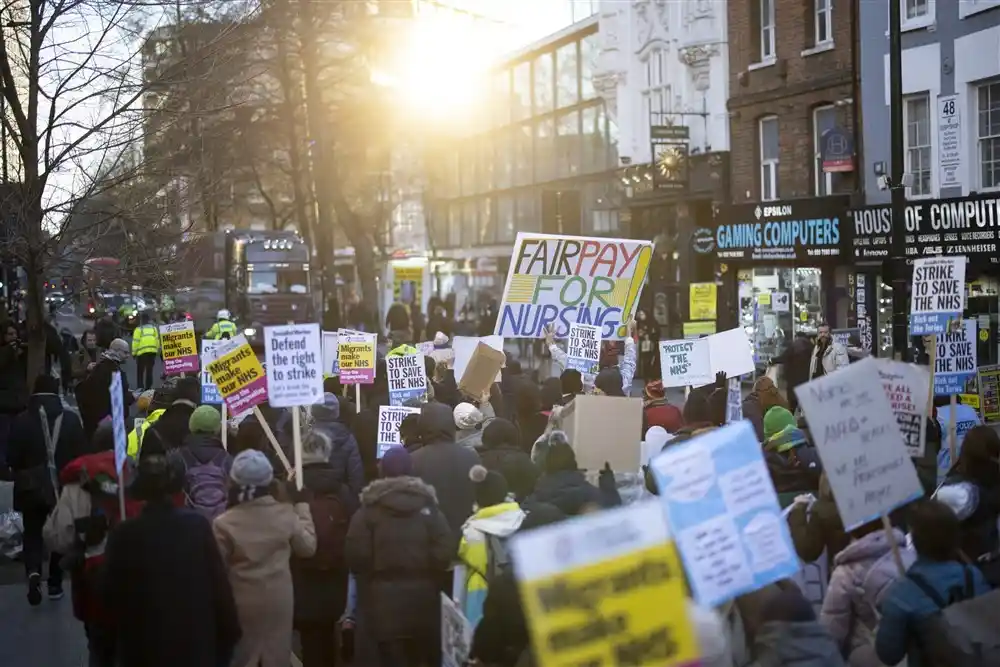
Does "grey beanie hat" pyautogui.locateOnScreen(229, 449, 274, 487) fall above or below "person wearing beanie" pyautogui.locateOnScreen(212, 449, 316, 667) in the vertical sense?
above

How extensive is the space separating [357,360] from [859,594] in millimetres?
9592

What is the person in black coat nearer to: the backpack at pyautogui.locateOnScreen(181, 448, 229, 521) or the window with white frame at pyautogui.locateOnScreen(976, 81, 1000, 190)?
the backpack at pyautogui.locateOnScreen(181, 448, 229, 521)

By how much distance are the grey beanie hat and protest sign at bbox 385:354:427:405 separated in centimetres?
703

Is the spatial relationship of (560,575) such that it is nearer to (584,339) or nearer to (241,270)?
(584,339)

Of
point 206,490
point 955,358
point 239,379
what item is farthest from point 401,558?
point 955,358

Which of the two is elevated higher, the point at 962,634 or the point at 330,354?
the point at 330,354

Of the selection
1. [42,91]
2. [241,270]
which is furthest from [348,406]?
[241,270]

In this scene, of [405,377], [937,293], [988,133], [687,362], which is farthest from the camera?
[988,133]

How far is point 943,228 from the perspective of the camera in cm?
2458

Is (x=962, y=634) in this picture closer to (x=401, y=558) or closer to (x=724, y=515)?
(x=724, y=515)

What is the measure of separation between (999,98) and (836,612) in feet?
64.7

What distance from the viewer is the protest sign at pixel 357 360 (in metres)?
15.0

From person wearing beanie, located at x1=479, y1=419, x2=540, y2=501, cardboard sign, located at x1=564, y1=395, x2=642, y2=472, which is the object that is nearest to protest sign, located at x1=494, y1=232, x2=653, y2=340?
cardboard sign, located at x1=564, y1=395, x2=642, y2=472

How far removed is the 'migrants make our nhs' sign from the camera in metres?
28.7
